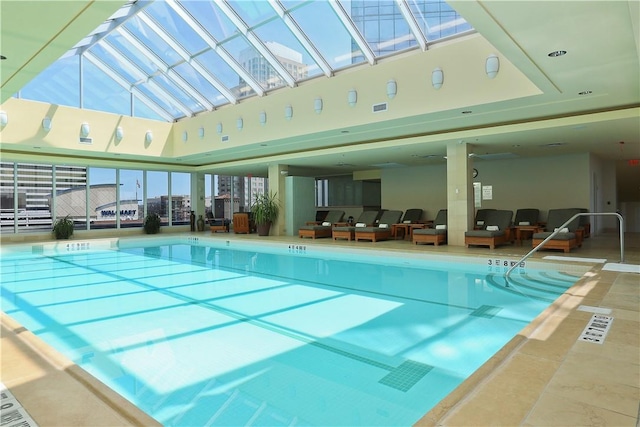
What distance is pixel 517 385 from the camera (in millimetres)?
2463

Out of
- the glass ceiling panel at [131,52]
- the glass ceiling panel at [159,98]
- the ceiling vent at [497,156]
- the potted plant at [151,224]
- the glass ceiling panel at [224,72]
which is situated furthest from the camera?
the potted plant at [151,224]

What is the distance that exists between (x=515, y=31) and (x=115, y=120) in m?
12.6

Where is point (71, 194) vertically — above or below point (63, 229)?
above

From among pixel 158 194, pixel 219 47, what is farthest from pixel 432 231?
pixel 158 194

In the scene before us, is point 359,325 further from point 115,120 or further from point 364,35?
point 115,120

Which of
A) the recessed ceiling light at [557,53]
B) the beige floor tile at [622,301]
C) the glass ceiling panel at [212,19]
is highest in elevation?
the glass ceiling panel at [212,19]

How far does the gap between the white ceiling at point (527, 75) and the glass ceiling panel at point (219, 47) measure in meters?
1.68

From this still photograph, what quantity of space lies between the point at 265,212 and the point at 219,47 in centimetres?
638

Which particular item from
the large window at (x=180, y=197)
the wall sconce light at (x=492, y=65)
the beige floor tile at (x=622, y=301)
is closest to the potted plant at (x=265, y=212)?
the large window at (x=180, y=197)

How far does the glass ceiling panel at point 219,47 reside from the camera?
7.91 meters

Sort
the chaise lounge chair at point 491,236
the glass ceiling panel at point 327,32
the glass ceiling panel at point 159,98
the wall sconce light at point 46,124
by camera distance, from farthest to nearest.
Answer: the glass ceiling panel at point 159,98, the wall sconce light at point 46,124, the chaise lounge chair at point 491,236, the glass ceiling panel at point 327,32

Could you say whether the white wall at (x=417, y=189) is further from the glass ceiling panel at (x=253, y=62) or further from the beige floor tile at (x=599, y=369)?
the beige floor tile at (x=599, y=369)

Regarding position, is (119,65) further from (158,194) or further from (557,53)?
(557,53)

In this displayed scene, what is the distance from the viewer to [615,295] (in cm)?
475
